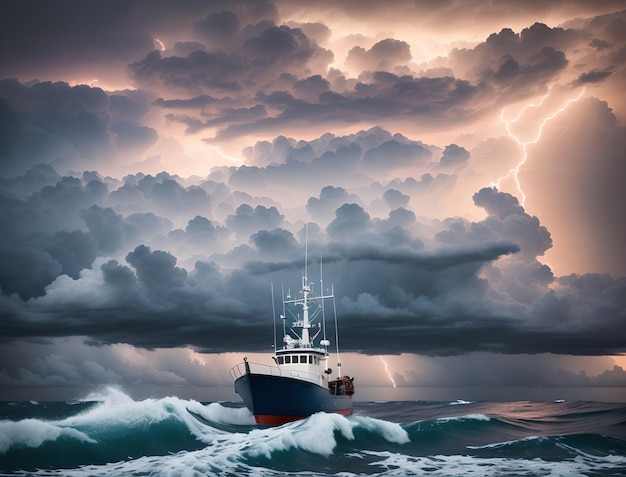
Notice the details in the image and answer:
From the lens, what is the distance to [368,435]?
174ft

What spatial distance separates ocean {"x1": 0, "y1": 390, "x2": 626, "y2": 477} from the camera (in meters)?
36.4

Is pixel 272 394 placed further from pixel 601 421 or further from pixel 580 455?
pixel 601 421

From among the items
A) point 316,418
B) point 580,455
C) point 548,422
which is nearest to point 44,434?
point 316,418

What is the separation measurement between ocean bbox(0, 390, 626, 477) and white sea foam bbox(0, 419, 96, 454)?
59 mm

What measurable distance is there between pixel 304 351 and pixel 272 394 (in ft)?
25.4

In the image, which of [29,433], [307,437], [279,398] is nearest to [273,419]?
[279,398]

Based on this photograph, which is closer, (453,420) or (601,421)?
(453,420)

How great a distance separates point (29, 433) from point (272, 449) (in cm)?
1500

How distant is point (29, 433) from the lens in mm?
37500

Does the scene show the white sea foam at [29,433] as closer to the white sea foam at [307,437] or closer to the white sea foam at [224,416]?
the white sea foam at [307,437]

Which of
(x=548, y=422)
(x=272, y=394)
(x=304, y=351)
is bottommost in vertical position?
(x=548, y=422)

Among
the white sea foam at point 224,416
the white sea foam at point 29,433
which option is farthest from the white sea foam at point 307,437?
the white sea foam at point 224,416

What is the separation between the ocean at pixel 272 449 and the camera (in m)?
36.4

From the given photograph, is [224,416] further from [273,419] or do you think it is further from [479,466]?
[479,466]
